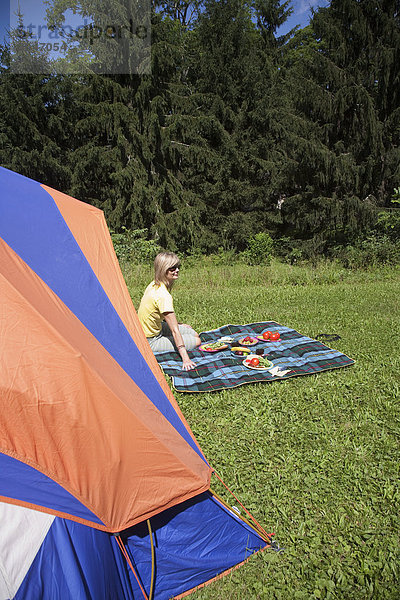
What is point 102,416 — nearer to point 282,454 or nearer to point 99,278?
point 99,278

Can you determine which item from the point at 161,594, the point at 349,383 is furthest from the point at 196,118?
the point at 161,594

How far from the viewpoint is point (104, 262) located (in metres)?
2.37

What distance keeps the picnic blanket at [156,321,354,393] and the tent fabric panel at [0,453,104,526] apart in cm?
204

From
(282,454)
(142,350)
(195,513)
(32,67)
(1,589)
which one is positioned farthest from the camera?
(32,67)

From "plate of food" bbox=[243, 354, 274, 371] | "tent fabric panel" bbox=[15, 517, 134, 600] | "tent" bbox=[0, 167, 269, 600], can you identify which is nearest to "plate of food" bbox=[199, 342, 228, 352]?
"plate of food" bbox=[243, 354, 274, 371]

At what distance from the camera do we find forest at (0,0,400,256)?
10883mm

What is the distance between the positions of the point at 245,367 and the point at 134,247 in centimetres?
835

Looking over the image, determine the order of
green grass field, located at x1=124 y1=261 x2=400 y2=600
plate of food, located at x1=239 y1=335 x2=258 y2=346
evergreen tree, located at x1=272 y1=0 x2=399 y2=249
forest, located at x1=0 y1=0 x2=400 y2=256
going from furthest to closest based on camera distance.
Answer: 1. forest, located at x1=0 y1=0 x2=400 y2=256
2. evergreen tree, located at x1=272 y1=0 x2=399 y2=249
3. plate of food, located at x1=239 y1=335 x2=258 y2=346
4. green grass field, located at x1=124 y1=261 x2=400 y2=600

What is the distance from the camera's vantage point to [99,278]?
2215 mm

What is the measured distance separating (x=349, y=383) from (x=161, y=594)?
2.49 m

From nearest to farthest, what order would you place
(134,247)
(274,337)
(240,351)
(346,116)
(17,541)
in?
(17,541) → (240,351) → (274,337) → (346,116) → (134,247)

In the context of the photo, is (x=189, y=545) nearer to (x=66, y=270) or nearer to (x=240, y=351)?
(x=66, y=270)

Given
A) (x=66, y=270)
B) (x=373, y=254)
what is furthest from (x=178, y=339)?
(x=373, y=254)

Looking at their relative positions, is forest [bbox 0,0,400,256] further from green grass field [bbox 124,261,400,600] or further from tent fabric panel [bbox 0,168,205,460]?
tent fabric panel [bbox 0,168,205,460]
